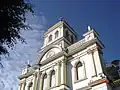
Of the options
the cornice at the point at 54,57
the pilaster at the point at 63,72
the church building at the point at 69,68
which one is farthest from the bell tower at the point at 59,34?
the pilaster at the point at 63,72

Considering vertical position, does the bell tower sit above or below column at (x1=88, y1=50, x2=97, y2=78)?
above

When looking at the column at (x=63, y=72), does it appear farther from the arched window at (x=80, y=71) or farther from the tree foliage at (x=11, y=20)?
the tree foliage at (x=11, y=20)

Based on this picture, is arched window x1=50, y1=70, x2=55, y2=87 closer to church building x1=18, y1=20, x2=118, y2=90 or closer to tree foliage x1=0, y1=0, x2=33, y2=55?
church building x1=18, y1=20, x2=118, y2=90

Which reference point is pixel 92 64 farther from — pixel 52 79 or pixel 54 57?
pixel 52 79

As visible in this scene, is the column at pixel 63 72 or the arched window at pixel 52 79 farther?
the arched window at pixel 52 79

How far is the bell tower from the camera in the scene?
26.5 m

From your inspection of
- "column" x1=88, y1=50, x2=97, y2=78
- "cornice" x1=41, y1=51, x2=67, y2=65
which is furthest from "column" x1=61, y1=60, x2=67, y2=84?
"column" x1=88, y1=50, x2=97, y2=78

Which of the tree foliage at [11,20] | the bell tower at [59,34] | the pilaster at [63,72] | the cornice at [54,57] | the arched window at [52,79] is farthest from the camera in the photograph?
the bell tower at [59,34]

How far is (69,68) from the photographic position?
70.0ft

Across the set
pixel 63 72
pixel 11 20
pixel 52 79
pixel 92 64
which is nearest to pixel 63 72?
pixel 63 72

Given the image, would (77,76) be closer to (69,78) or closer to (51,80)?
(69,78)

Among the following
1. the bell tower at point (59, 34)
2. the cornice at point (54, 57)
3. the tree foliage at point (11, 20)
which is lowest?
the tree foliage at point (11, 20)

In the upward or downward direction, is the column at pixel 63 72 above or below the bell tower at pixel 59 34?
below

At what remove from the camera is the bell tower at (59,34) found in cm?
2652
